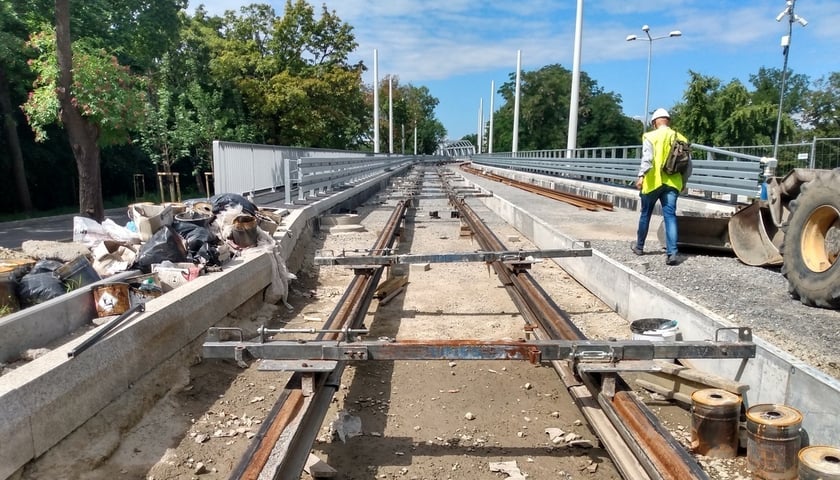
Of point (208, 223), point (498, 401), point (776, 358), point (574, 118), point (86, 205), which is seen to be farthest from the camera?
point (574, 118)

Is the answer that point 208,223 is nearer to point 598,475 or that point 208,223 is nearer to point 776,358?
point 598,475

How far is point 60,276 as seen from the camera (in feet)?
17.5

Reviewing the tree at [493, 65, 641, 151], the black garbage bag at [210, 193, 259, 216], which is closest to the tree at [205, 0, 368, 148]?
the black garbage bag at [210, 193, 259, 216]

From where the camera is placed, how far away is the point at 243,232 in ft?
23.6

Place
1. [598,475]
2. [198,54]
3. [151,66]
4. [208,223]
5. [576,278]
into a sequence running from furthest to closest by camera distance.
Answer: [198,54]
[151,66]
[576,278]
[208,223]
[598,475]

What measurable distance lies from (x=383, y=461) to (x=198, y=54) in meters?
34.6

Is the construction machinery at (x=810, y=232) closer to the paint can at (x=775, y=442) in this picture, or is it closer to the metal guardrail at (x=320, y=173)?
the paint can at (x=775, y=442)

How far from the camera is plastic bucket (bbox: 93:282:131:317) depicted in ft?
16.1

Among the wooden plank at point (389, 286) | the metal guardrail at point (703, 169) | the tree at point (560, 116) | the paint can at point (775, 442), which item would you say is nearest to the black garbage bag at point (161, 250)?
the wooden plank at point (389, 286)

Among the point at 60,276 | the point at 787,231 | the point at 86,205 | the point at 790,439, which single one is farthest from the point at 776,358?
the point at 86,205

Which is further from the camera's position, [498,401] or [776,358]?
[498,401]

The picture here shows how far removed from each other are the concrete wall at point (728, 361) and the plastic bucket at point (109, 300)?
4.76 metres

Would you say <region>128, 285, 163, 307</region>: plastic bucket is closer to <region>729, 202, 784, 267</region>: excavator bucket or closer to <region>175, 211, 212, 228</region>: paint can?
<region>175, 211, 212, 228</region>: paint can

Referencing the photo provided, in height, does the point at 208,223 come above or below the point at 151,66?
below
